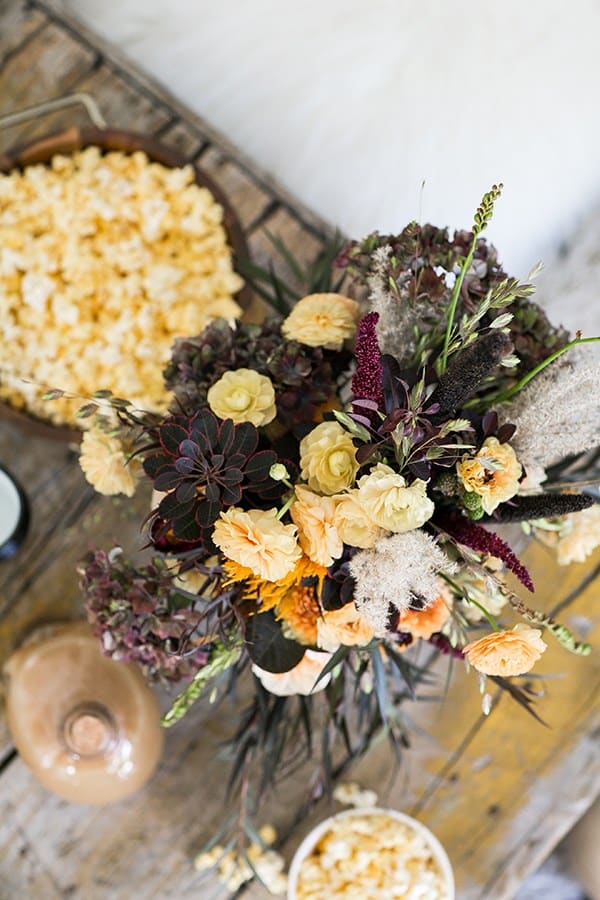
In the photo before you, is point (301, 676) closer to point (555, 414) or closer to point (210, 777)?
point (555, 414)

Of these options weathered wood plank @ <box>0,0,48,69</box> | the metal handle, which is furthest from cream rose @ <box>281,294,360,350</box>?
weathered wood plank @ <box>0,0,48,69</box>

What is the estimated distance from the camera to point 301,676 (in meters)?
0.69

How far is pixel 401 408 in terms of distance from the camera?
0.57 m

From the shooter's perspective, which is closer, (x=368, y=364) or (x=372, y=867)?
(x=368, y=364)

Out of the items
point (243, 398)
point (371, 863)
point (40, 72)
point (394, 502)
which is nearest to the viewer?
point (394, 502)

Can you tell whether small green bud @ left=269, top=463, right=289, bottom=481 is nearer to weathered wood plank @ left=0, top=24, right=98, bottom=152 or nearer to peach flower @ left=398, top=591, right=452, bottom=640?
peach flower @ left=398, top=591, right=452, bottom=640

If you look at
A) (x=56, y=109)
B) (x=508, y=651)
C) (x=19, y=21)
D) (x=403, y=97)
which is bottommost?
(x=508, y=651)

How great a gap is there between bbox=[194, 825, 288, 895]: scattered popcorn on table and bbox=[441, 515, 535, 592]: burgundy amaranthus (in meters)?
0.54

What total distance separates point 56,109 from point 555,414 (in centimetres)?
83

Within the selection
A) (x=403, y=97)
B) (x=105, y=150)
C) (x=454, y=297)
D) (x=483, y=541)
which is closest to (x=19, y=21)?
(x=105, y=150)

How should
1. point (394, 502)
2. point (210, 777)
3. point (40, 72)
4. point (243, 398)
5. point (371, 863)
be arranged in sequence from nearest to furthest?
1. point (394, 502)
2. point (243, 398)
3. point (371, 863)
4. point (210, 777)
5. point (40, 72)

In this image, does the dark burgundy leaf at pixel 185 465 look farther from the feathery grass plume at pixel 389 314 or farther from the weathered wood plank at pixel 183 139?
the weathered wood plank at pixel 183 139

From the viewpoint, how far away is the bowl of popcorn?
91 centimetres

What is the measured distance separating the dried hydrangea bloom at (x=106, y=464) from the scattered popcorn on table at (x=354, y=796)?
519mm
